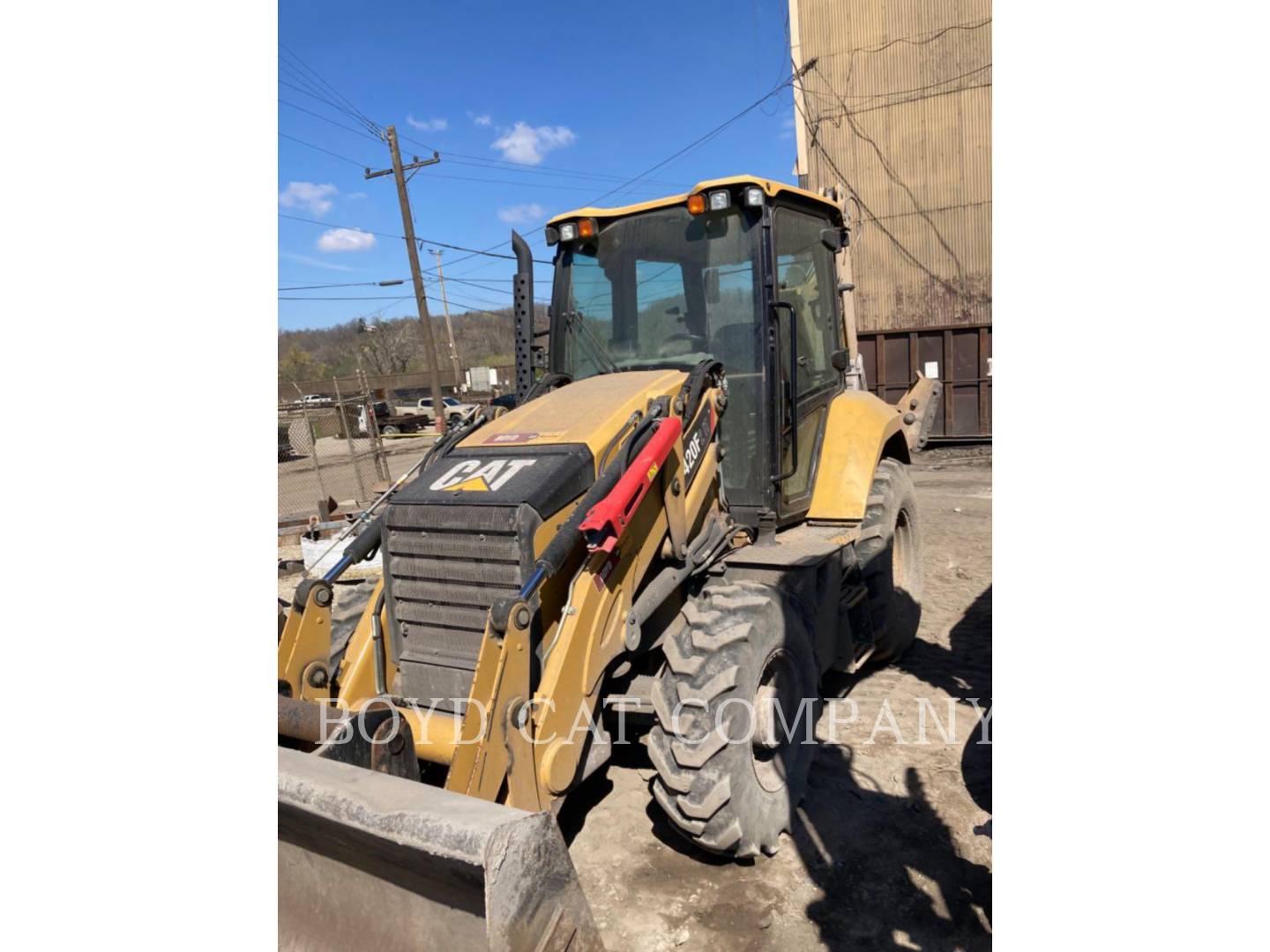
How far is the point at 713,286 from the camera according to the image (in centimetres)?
462

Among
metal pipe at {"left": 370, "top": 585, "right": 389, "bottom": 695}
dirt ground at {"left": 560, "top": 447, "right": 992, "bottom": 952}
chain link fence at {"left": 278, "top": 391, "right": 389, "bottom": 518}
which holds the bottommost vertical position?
dirt ground at {"left": 560, "top": 447, "right": 992, "bottom": 952}

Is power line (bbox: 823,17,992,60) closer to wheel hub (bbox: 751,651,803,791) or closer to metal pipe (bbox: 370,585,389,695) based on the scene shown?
wheel hub (bbox: 751,651,803,791)

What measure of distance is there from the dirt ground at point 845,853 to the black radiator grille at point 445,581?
3.40ft

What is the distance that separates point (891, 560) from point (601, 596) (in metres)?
2.71

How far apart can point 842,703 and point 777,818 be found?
161 centimetres

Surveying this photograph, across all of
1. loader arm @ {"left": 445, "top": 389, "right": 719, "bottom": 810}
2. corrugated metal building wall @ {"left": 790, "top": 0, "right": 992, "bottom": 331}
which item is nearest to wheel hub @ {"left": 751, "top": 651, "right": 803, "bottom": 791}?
loader arm @ {"left": 445, "top": 389, "right": 719, "bottom": 810}

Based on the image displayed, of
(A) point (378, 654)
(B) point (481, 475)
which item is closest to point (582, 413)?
(B) point (481, 475)

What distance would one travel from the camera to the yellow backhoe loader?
→ 2584 mm

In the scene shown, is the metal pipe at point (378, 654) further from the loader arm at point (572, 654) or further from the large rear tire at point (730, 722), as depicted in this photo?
the large rear tire at point (730, 722)

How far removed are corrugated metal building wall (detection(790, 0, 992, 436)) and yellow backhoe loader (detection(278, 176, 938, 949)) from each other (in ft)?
31.5

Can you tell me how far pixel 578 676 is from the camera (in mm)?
3326

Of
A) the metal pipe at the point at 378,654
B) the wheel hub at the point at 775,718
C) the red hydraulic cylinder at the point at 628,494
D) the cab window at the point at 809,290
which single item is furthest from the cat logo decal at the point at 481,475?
the cab window at the point at 809,290

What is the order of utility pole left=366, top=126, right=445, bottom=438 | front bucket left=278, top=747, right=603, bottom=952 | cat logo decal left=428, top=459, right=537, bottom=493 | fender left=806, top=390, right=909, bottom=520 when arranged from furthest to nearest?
utility pole left=366, top=126, right=445, bottom=438, fender left=806, top=390, right=909, bottom=520, cat logo decal left=428, top=459, right=537, bottom=493, front bucket left=278, top=747, right=603, bottom=952

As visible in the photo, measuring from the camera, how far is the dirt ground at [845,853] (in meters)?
3.26
